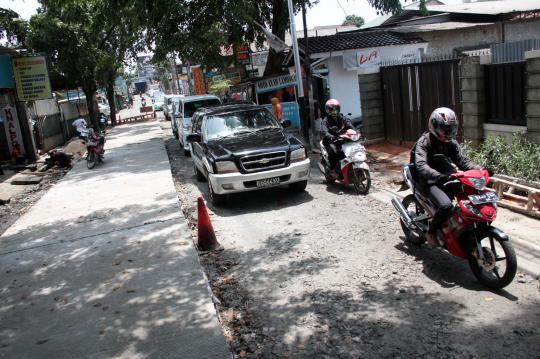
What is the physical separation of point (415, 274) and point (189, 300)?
7.53 ft

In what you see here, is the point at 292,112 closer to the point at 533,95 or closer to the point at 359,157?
the point at 359,157

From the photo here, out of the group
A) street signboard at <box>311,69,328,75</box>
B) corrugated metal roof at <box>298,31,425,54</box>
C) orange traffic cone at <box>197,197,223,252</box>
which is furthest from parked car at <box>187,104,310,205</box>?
street signboard at <box>311,69,328,75</box>

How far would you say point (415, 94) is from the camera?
11.5m

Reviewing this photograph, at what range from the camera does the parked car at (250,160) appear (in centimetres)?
810

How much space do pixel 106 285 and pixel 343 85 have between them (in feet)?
46.0

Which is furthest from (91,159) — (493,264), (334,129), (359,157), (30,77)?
(493,264)

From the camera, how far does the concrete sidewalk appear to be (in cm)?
413

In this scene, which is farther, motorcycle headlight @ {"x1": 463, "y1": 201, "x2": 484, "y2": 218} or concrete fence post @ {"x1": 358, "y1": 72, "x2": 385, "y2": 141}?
concrete fence post @ {"x1": 358, "y1": 72, "x2": 385, "y2": 141}

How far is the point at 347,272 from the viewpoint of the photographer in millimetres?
5277

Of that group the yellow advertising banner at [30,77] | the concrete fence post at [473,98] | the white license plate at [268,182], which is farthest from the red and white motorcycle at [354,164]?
the yellow advertising banner at [30,77]

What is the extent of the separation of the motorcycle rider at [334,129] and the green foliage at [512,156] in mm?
2131

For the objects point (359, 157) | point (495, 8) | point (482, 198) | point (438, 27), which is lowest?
point (359, 157)

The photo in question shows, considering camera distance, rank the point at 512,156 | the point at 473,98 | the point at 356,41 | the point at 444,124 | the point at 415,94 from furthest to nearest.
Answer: the point at 356,41, the point at 415,94, the point at 473,98, the point at 512,156, the point at 444,124

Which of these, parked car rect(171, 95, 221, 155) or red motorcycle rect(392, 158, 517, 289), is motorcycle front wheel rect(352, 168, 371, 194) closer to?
red motorcycle rect(392, 158, 517, 289)
